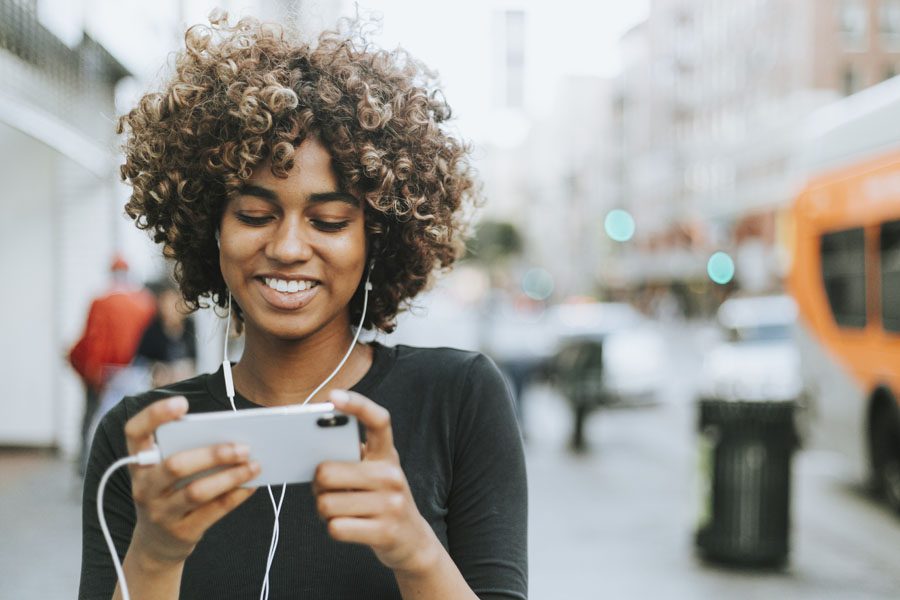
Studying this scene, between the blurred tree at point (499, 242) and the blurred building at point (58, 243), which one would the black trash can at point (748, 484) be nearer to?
the blurred building at point (58, 243)

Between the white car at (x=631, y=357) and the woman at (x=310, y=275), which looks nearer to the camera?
the woman at (x=310, y=275)

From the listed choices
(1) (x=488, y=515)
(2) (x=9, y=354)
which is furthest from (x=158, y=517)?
(2) (x=9, y=354)

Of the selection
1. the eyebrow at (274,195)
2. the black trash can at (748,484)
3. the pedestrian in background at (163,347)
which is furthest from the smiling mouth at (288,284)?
the pedestrian in background at (163,347)

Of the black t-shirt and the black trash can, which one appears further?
the black trash can

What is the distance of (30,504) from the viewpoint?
8719mm

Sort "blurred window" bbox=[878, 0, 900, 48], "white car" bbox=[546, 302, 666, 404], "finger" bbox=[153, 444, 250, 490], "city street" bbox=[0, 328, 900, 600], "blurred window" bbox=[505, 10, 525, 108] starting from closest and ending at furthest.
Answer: "finger" bbox=[153, 444, 250, 490], "city street" bbox=[0, 328, 900, 600], "white car" bbox=[546, 302, 666, 404], "blurred window" bbox=[878, 0, 900, 48], "blurred window" bbox=[505, 10, 525, 108]

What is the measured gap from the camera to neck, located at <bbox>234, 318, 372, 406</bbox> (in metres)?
1.81

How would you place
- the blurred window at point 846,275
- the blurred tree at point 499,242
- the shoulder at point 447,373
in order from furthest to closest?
1. the blurred tree at point 499,242
2. the blurred window at point 846,275
3. the shoulder at point 447,373

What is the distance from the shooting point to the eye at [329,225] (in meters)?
1.70

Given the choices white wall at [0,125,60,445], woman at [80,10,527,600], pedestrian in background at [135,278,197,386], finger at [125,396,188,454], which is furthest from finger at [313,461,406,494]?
white wall at [0,125,60,445]

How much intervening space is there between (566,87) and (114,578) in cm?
10613

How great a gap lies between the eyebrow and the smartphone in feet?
1.59

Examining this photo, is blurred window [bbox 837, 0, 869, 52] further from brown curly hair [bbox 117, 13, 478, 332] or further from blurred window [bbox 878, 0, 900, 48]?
brown curly hair [bbox 117, 13, 478, 332]

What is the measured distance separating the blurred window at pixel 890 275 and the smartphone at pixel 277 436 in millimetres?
8328
